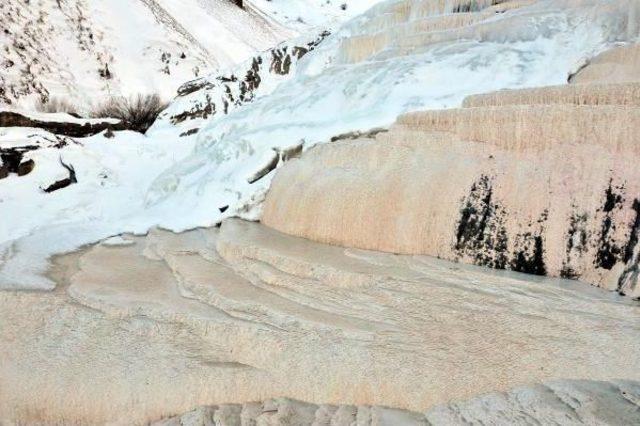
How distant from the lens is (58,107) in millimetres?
Answer: 11812

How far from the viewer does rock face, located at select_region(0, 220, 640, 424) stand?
188cm

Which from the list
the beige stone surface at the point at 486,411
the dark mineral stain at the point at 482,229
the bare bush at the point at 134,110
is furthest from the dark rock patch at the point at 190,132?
the beige stone surface at the point at 486,411

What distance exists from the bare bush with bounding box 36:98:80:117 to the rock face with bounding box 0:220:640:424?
33.8ft

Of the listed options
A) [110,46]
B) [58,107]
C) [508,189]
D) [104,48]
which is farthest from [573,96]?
[110,46]

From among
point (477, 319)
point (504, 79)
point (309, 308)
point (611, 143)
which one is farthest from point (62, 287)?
point (504, 79)

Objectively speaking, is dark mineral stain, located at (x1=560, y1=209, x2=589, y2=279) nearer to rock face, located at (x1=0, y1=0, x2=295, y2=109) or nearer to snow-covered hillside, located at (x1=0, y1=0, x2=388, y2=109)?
snow-covered hillside, located at (x1=0, y1=0, x2=388, y2=109)

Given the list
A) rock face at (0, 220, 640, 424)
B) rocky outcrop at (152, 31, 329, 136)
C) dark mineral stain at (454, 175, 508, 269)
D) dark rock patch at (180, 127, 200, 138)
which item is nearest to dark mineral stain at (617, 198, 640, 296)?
rock face at (0, 220, 640, 424)

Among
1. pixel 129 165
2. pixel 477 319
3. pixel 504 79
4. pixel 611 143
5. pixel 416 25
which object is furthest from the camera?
pixel 129 165

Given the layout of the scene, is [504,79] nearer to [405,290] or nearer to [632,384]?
[405,290]

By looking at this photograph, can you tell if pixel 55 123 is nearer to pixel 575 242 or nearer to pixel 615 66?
pixel 615 66

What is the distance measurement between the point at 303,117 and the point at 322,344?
333cm

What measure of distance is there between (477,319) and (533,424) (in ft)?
1.80

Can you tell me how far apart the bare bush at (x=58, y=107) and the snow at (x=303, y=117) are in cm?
617

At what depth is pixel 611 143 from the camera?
2.53 meters
